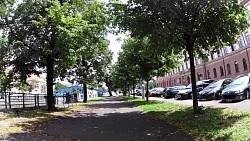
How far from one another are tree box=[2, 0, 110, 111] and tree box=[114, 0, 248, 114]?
A: 548cm

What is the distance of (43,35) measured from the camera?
20531 millimetres

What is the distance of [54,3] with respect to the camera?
19281 millimetres

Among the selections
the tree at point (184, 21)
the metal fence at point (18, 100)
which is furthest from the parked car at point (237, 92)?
the metal fence at point (18, 100)

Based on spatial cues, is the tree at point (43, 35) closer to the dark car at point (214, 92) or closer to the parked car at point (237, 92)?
the dark car at point (214, 92)

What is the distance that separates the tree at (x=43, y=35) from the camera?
19.4 meters

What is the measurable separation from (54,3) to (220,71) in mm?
47921

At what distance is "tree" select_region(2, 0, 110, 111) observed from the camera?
1939 cm

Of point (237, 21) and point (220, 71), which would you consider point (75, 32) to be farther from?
point (220, 71)

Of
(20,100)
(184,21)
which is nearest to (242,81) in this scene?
(184,21)

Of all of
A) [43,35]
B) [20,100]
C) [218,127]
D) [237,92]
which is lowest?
[218,127]

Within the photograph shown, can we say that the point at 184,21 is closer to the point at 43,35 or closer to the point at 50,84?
the point at 43,35

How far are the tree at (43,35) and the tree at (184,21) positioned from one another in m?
5.48

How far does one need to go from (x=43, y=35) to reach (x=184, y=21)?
1057 cm

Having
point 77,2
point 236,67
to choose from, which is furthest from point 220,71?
point 77,2
